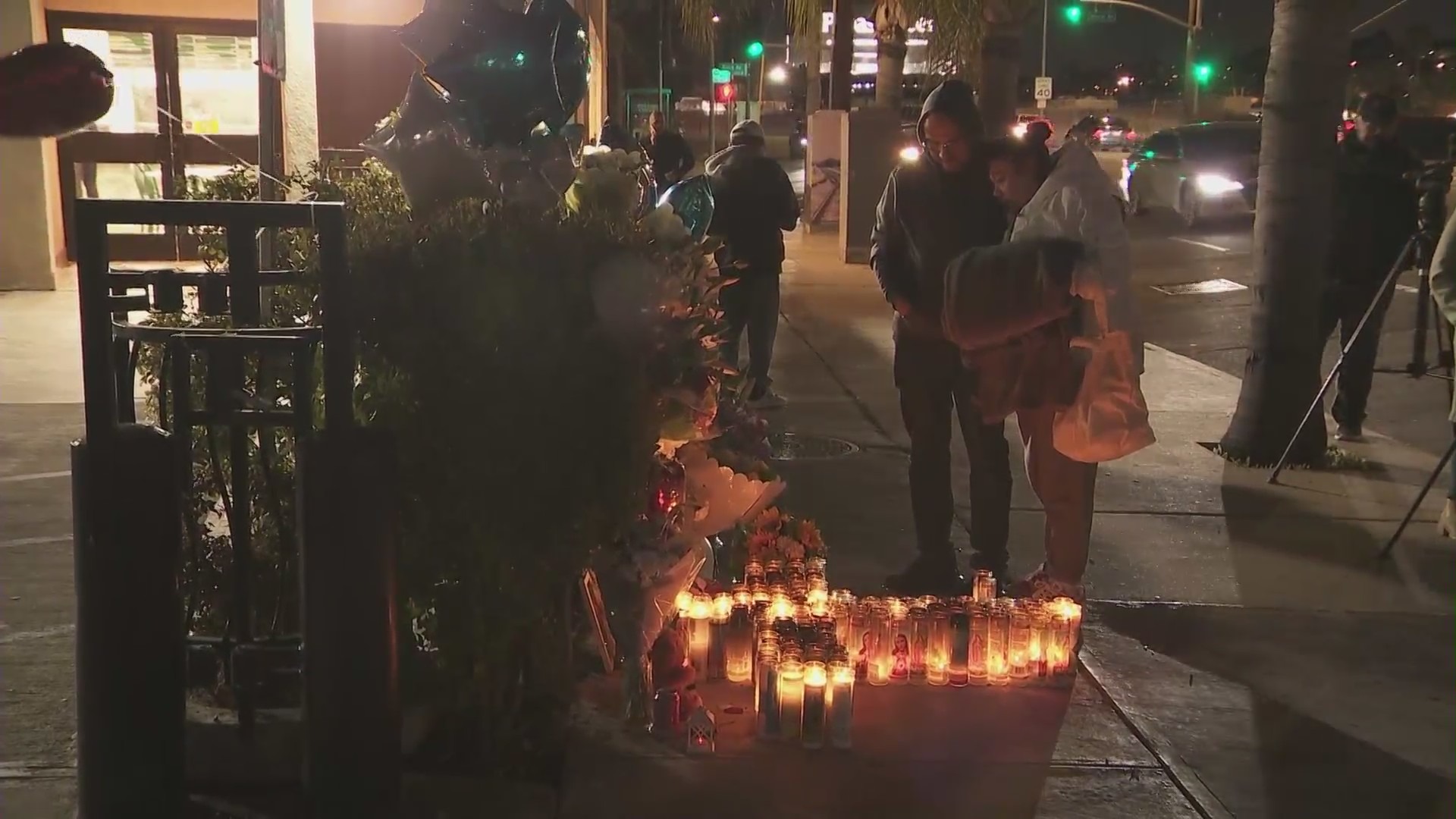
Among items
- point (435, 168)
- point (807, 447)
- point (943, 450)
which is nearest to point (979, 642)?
point (943, 450)

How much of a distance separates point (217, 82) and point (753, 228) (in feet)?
26.6

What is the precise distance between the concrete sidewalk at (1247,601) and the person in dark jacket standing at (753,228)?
573 millimetres

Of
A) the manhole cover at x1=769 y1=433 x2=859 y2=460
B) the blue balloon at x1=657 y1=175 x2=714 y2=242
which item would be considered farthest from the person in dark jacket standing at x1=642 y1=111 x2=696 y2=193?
the blue balloon at x1=657 y1=175 x2=714 y2=242

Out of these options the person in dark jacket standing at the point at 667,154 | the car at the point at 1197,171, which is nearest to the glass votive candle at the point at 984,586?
the person in dark jacket standing at the point at 667,154

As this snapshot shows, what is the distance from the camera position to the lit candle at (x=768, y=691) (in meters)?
4.06

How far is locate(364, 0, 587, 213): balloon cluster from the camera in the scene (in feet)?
13.4

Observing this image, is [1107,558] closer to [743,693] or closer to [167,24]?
[743,693]

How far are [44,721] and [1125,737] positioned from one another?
10.6 feet

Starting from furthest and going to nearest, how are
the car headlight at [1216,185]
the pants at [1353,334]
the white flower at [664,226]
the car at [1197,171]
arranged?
the car at [1197,171] → the car headlight at [1216,185] → the pants at [1353,334] → the white flower at [664,226]

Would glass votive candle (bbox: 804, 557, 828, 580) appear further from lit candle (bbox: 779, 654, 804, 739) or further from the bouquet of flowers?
lit candle (bbox: 779, 654, 804, 739)

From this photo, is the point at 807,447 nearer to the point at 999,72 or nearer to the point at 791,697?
the point at 999,72

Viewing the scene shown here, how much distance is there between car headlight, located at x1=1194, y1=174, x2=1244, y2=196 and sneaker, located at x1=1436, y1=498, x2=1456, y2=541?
16663mm

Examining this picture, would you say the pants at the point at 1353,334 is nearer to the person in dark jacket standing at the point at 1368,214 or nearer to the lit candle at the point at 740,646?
the person in dark jacket standing at the point at 1368,214

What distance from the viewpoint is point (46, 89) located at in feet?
9.64
